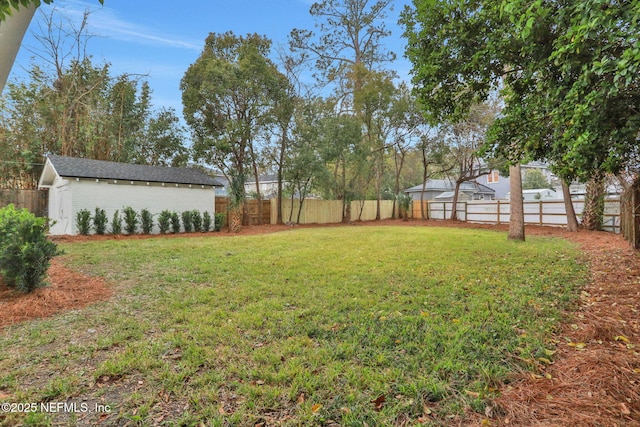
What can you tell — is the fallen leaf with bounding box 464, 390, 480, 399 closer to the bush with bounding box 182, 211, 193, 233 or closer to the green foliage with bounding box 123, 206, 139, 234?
the green foliage with bounding box 123, 206, 139, 234

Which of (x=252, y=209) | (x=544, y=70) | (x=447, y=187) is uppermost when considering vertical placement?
(x=447, y=187)

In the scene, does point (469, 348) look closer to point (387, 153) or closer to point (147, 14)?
point (147, 14)

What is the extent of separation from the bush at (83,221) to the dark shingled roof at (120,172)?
1.35m

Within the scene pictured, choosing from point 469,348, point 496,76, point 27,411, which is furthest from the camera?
point 496,76

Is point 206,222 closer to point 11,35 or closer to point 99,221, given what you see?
point 99,221

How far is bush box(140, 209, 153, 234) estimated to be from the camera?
1145 cm

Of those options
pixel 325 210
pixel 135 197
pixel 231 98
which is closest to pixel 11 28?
pixel 135 197

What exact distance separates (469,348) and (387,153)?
18.3 meters

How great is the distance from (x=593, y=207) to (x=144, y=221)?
54.8 ft

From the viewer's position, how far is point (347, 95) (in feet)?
58.4

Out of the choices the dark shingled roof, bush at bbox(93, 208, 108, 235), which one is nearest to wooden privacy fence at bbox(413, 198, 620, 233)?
the dark shingled roof

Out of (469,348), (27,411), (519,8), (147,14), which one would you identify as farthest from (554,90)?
(147,14)

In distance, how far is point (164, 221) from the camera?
11742 mm

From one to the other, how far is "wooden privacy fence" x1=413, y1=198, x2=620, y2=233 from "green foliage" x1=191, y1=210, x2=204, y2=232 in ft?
45.3
